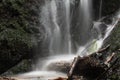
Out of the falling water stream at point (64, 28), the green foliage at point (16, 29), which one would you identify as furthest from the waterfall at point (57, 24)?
the green foliage at point (16, 29)

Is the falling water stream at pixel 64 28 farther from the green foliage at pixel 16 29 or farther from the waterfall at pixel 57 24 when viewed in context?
the green foliage at pixel 16 29

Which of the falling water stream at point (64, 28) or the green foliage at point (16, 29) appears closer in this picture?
the green foliage at point (16, 29)

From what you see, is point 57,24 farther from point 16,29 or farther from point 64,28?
point 16,29

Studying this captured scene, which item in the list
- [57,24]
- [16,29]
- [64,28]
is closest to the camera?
[16,29]

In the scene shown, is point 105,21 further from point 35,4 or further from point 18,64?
point 18,64

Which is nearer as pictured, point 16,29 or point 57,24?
point 16,29

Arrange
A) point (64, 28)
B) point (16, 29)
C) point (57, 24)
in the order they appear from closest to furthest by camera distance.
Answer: point (16, 29) → point (57, 24) → point (64, 28)

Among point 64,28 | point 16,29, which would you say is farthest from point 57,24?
point 16,29

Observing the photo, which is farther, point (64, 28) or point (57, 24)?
point (64, 28)

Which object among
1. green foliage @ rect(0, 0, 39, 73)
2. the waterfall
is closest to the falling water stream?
the waterfall

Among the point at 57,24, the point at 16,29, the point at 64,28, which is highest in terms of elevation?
the point at 57,24

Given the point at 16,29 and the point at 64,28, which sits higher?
the point at 64,28

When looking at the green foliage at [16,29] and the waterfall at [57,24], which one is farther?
the waterfall at [57,24]

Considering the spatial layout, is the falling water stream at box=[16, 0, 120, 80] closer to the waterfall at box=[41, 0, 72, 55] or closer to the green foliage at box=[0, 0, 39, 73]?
the waterfall at box=[41, 0, 72, 55]
